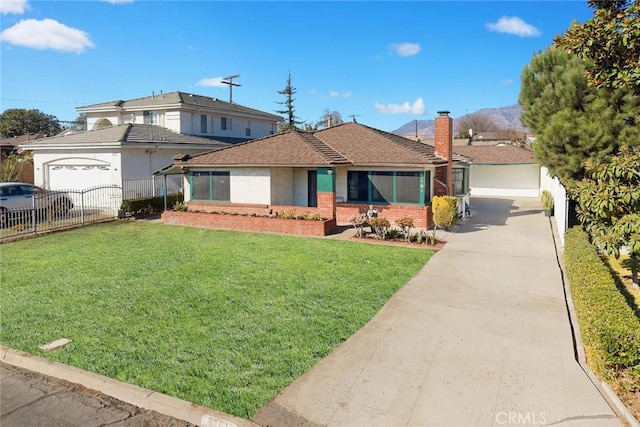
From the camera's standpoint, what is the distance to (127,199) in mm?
20500

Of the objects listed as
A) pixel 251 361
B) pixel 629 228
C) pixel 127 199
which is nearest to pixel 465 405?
pixel 251 361

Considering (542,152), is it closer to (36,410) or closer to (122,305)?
(122,305)

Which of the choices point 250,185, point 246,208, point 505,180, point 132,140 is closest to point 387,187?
point 250,185

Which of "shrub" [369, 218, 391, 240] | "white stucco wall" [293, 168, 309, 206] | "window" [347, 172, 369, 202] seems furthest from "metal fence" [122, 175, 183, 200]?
"shrub" [369, 218, 391, 240]

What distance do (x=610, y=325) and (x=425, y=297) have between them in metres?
3.54

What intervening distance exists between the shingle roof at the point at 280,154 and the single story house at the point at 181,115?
10936 mm

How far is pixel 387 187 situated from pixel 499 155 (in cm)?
1920

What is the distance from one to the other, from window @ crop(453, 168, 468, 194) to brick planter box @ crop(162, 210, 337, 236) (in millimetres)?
9495

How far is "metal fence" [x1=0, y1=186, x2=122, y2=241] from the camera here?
15805 mm

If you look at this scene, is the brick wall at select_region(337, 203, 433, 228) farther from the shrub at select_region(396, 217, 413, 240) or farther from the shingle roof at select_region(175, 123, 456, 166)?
the shrub at select_region(396, 217, 413, 240)

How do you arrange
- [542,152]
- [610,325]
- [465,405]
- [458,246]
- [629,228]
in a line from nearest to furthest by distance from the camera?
[465,405] → [610,325] → [629,228] → [458,246] → [542,152]

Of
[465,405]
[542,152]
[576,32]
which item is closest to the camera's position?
[465,405]

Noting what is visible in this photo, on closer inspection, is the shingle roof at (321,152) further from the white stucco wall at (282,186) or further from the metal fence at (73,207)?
the metal fence at (73,207)

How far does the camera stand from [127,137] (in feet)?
74.4
